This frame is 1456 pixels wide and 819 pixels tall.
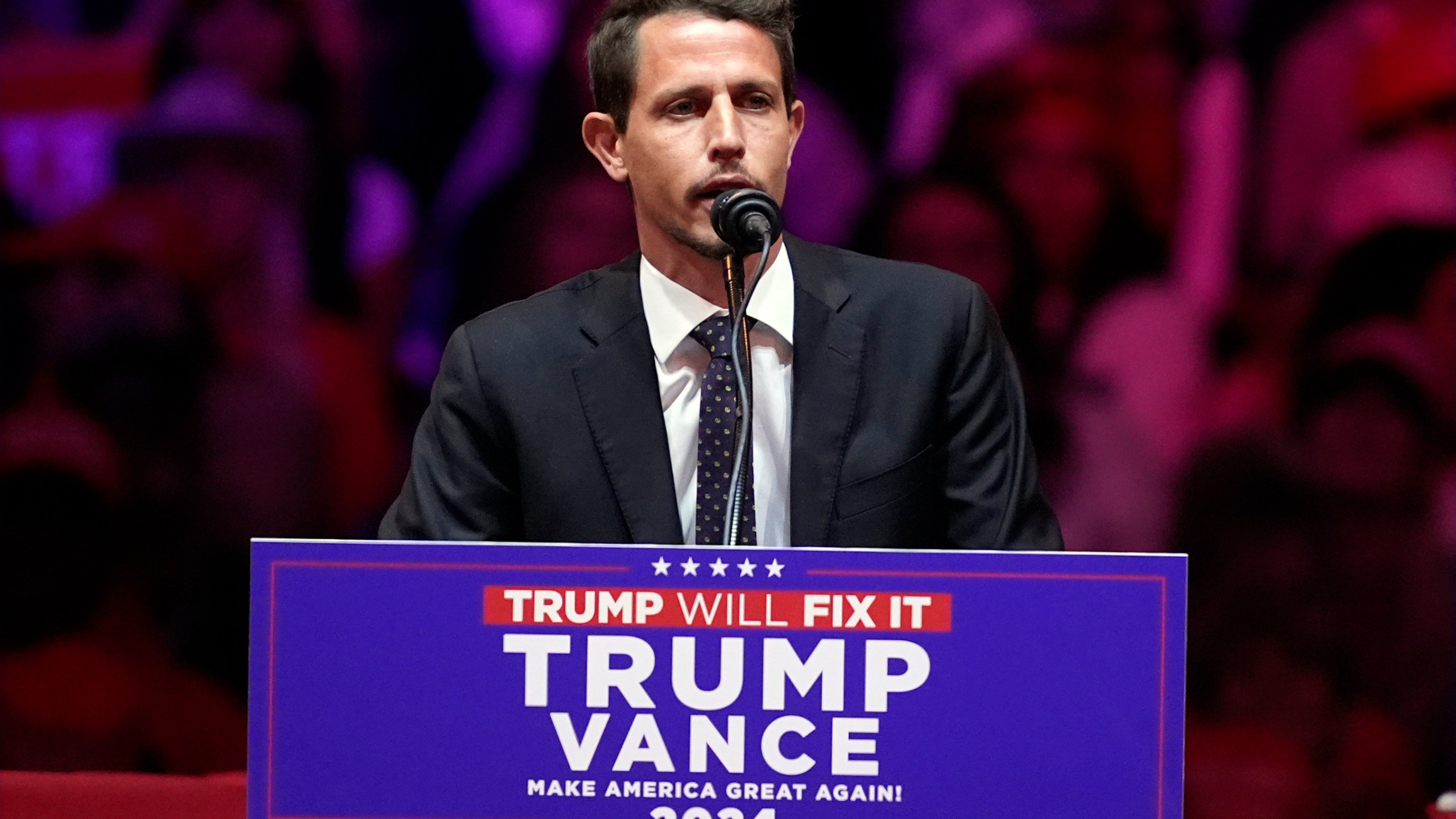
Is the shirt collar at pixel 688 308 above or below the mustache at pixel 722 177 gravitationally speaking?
below

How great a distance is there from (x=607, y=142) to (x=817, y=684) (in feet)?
2.83

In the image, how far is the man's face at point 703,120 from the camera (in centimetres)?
151

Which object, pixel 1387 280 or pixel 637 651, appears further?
pixel 1387 280

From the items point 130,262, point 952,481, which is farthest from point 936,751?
point 130,262

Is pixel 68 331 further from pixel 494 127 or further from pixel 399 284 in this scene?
pixel 494 127

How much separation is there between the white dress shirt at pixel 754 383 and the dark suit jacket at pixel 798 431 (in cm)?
2

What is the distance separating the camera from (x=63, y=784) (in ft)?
5.64

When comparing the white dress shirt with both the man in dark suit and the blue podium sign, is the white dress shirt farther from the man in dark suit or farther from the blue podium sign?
the blue podium sign

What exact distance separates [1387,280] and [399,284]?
199cm

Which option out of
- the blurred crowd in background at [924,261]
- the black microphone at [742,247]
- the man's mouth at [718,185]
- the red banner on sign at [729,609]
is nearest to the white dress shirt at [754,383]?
the man's mouth at [718,185]

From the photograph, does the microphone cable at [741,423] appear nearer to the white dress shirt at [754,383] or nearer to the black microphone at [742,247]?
the black microphone at [742,247]

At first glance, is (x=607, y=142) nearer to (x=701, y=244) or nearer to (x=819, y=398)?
(x=701, y=244)

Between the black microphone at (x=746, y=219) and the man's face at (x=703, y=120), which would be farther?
the man's face at (x=703, y=120)

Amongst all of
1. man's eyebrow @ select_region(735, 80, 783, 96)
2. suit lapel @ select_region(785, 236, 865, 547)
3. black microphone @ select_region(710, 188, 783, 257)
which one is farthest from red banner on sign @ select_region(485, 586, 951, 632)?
man's eyebrow @ select_region(735, 80, 783, 96)
